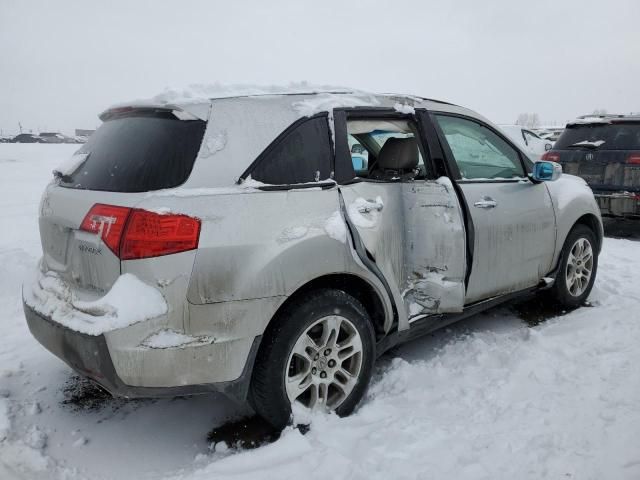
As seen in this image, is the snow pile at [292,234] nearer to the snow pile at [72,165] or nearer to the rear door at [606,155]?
Result: the snow pile at [72,165]

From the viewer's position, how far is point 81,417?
2809 millimetres

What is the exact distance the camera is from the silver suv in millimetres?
2148

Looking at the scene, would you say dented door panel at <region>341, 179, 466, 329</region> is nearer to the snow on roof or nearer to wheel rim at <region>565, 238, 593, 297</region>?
the snow on roof

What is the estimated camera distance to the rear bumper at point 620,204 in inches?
259

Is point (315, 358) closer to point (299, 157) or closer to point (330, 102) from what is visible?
point (299, 157)

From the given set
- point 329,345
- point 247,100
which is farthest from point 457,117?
point 329,345

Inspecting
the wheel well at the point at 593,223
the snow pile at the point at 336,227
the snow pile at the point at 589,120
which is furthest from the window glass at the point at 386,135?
the snow pile at the point at 589,120

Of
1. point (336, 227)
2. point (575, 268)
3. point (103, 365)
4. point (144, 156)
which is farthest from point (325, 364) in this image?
point (575, 268)

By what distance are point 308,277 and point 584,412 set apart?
1.65 meters

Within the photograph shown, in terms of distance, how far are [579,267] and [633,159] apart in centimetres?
313

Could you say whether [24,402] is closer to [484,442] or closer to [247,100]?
[247,100]

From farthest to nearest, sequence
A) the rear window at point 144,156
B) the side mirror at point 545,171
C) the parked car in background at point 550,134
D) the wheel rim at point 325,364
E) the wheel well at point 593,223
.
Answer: the parked car in background at point 550,134 < the wheel well at point 593,223 < the side mirror at point 545,171 < the wheel rim at point 325,364 < the rear window at point 144,156

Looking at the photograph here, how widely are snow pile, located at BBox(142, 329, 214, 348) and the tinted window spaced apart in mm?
794

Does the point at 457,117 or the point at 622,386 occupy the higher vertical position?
the point at 457,117
